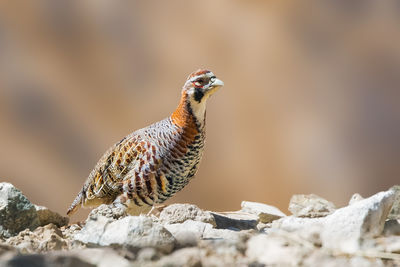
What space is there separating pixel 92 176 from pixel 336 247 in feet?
9.25

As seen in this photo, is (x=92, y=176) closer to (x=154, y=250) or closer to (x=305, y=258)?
(x=154, y=250)

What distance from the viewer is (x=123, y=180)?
4848 millimetres

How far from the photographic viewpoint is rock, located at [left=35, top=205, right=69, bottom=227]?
188 inches

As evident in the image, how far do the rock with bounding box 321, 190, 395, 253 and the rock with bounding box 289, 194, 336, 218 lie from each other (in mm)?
1508

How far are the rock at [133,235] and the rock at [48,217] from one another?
1.63 meters

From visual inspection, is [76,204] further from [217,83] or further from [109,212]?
[217,83]

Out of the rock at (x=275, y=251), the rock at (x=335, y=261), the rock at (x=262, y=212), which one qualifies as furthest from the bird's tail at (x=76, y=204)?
the rock at (x=335, y=261)

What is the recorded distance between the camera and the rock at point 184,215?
14.9 ft

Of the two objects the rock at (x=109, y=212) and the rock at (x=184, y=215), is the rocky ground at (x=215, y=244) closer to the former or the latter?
the rock at (x=109, y=212)

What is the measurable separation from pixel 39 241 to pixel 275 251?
179 centimetres

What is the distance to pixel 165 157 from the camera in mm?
4695

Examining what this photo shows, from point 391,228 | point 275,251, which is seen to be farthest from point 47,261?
point 391,228

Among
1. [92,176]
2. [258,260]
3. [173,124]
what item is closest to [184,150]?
[173,124]

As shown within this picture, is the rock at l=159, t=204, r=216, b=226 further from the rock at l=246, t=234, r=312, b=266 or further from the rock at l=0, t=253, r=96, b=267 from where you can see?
the rock at l=0, t=253, r=96, b=267
